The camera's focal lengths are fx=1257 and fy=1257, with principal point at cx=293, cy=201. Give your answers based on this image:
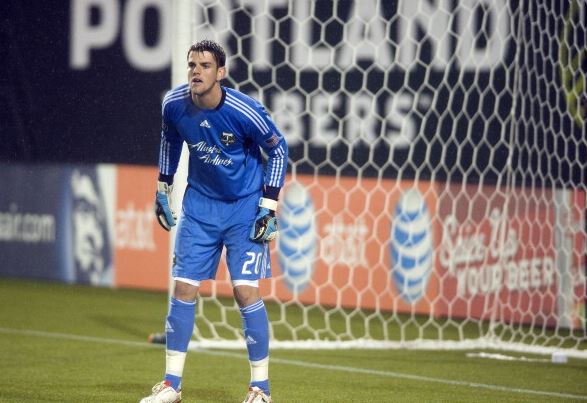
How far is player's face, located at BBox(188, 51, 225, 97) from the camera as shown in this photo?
5.01 metres

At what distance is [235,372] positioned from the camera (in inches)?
249

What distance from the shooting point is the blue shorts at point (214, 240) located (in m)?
5.16

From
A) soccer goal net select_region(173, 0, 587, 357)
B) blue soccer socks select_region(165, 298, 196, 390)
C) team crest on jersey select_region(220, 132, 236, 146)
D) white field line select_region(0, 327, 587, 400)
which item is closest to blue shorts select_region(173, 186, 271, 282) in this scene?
blue soccer socks select_region(165, 298, 196, 390)

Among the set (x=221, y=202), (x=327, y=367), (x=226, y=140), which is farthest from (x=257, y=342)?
(x=327, y=367)

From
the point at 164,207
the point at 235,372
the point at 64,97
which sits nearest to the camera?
the point at 164,207

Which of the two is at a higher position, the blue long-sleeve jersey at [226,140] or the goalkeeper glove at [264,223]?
the blue long-sleeve jersey at [226,140]

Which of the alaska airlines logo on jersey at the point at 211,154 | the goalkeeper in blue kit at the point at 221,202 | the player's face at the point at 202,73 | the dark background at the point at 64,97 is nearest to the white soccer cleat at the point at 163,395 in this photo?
the goalkeeper in blue kit at the point at 221,202

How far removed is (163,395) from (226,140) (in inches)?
41.4

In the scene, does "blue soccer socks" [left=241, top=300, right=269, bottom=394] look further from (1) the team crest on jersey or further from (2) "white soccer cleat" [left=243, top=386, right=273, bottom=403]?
A: (1) the team crest on jersey

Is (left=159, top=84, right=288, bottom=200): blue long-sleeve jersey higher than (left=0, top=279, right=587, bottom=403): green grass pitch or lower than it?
higher

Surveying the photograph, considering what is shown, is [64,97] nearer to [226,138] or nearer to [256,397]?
[226,138]

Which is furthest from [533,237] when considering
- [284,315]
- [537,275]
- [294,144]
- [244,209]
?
[244,209]

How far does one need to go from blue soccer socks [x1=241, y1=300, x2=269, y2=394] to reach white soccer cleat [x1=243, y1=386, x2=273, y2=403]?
27 millimetres

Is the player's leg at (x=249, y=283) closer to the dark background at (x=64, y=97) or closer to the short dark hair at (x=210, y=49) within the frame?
the short dark hair at (x=210, y=49)
